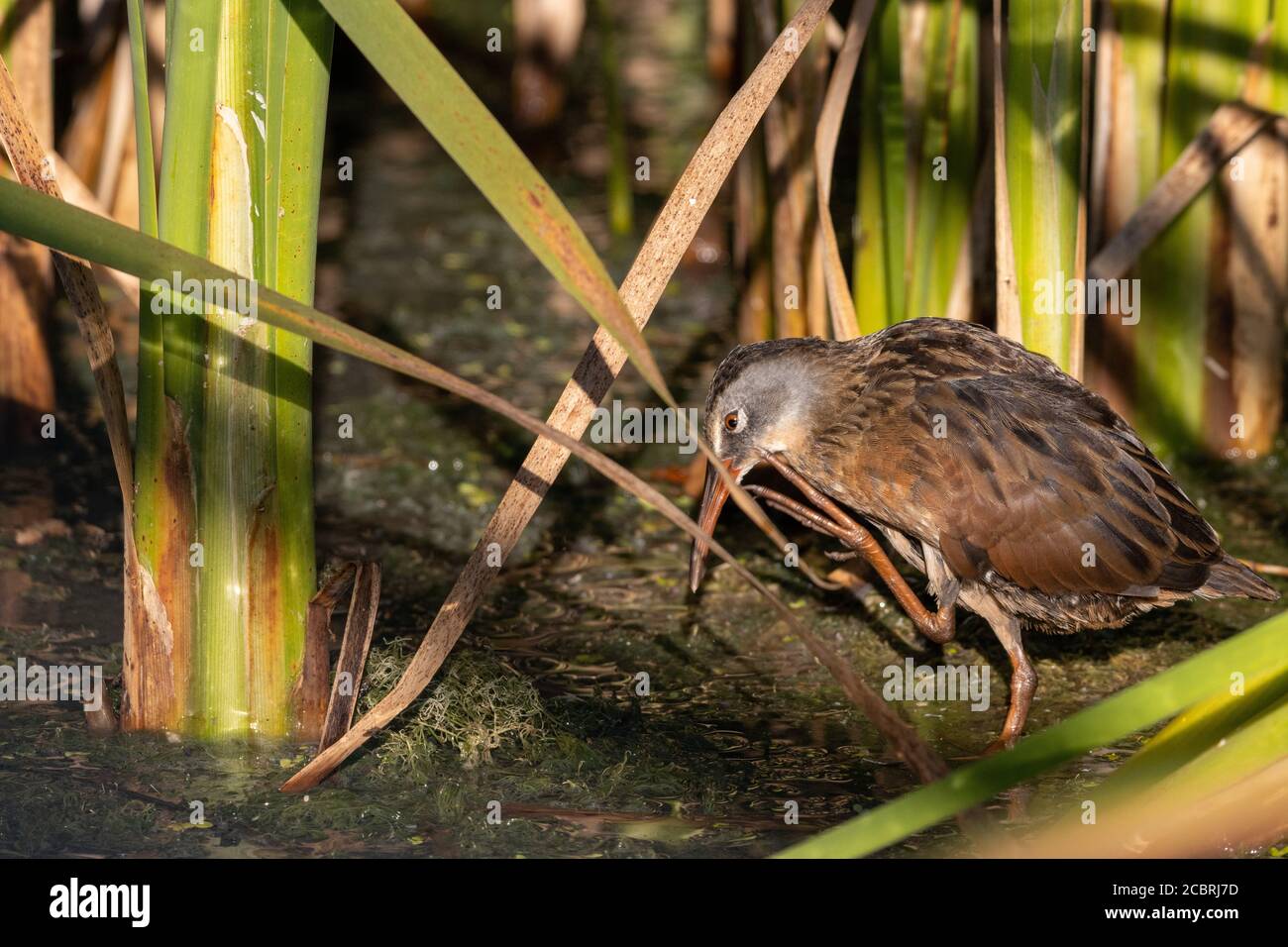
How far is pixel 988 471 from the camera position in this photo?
3.60 m

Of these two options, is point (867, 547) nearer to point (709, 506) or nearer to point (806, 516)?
point (806, 516)

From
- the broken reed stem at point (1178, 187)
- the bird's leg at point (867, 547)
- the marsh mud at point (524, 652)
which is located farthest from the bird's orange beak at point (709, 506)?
the broken reed stem at point (1178, 187)

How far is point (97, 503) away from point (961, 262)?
2704 millimetres

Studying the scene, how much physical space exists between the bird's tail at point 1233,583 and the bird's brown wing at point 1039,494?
4 cm

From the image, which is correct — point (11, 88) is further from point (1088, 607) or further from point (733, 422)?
point (1088, 607)

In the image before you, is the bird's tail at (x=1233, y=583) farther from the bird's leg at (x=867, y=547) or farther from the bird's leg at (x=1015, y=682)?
the bird's leg at (x=867, y=547)

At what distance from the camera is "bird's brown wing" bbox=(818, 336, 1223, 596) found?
141 inches

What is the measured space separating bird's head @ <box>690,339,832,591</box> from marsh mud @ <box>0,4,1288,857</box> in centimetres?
57

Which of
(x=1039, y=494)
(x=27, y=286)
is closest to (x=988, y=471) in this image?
(x=1039, y=494)

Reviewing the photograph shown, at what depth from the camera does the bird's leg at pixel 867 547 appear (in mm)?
3904

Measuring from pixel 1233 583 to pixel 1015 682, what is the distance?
1.87ft

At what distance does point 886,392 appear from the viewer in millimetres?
3740

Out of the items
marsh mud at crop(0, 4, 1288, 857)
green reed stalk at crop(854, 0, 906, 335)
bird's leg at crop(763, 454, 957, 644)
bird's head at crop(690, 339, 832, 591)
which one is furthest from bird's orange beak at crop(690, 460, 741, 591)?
green reed stalk at crop(854, 0, 906, 335)

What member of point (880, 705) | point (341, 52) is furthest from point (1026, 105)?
point (341, 52)
